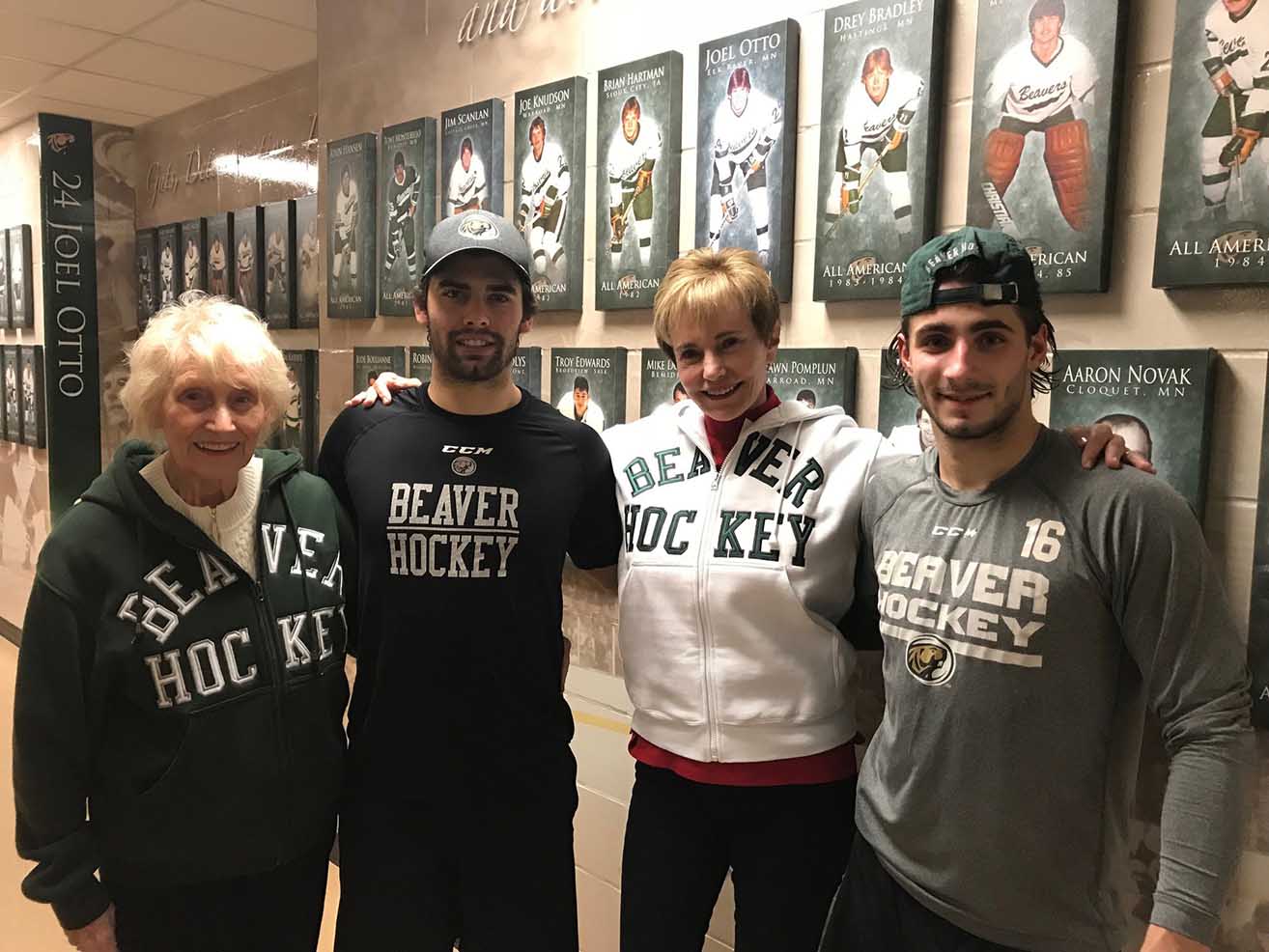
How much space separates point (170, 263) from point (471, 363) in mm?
3401

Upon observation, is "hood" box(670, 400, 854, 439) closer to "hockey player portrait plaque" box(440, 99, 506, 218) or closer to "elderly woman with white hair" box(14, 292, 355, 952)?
"elderly woman with white hair" box(14, 292, 355, 952)

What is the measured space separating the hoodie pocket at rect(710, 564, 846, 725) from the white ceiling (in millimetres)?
2579

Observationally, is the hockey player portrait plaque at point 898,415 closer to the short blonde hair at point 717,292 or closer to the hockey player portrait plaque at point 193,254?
the short blonde hair at point 717,292

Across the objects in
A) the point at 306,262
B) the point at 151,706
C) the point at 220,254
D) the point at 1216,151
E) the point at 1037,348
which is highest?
the point at 220,254

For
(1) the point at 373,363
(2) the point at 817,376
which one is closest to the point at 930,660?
(2) the point at 817,376

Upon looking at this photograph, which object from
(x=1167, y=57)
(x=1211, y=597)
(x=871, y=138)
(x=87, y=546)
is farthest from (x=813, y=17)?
(x=87, y=546)

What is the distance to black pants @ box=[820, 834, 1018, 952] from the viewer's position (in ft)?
3.99

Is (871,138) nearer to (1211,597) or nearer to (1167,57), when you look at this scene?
(1167,57)

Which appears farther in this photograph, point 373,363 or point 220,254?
point 220,254

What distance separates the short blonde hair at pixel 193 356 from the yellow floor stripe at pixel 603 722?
3.74 ft

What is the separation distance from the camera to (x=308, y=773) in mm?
1434

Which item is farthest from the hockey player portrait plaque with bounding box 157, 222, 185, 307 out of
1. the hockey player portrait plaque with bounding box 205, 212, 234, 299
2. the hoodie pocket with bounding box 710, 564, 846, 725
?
the hoodie pocket with bounding box 710, 564, 846, 725

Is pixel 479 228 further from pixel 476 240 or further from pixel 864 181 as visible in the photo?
pixel 864 181

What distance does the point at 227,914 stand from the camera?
138cm
